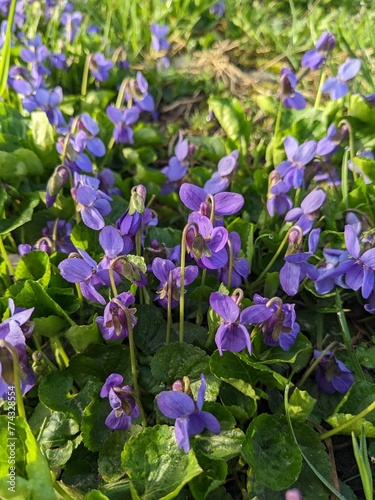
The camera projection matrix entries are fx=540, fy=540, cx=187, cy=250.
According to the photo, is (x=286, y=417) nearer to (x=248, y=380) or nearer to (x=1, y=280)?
(x=248, y=380)

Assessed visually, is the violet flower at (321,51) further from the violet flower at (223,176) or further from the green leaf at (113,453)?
the green leaf at (113,453)

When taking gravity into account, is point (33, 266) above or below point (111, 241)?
below

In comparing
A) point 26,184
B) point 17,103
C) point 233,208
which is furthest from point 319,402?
point 17,103

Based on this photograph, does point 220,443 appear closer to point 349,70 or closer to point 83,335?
point 83,335

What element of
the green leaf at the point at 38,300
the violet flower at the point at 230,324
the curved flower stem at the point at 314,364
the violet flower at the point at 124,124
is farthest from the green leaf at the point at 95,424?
the violet flower at the point at 124,124

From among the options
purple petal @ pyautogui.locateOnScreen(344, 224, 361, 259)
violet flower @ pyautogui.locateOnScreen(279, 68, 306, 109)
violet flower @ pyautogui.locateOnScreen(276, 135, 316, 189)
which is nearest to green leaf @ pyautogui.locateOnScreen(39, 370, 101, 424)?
purple petal @ pyautogui.locateOnScreen(344, 224, 361, 259)

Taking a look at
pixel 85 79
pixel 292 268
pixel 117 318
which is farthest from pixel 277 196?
pixel 85 79
